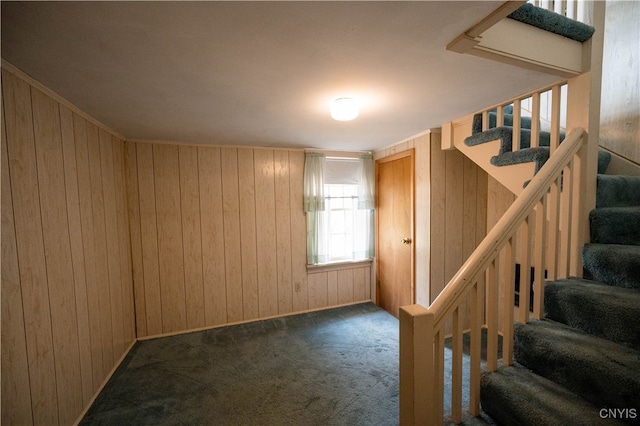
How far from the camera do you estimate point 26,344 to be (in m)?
1.36

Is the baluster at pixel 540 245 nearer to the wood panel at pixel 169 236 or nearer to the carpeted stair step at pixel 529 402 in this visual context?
the carpeted stair step at pixel 529 402

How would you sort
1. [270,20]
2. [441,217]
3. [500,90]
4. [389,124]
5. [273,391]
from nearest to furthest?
[270,20]
[500,90]
[273,391]
[389,124]
[441,217]

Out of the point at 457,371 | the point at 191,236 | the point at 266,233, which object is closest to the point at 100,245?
the point at 191,236

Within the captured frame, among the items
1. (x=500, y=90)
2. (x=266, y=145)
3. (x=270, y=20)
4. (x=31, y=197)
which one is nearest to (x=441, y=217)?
(x=500, y=90)

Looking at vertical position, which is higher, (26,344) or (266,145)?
(266,145)

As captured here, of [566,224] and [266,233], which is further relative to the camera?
[266,233]

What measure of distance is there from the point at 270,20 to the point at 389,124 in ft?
5.46

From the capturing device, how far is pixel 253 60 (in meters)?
1.27

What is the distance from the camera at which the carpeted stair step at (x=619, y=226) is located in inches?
55.6

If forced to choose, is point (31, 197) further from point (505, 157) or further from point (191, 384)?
point (505, 157)

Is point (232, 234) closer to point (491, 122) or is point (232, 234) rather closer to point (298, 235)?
point (298, 235)

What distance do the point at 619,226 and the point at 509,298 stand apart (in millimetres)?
831

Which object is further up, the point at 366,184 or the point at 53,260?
A: the point at 366,184

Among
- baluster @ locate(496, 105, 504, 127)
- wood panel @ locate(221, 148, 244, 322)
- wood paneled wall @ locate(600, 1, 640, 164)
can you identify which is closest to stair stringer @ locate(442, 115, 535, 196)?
baluster @ locate(496, 105, 504, 127)
